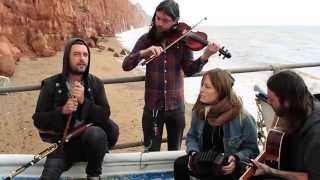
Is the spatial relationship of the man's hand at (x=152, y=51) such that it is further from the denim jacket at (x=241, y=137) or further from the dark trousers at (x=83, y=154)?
the denim jacket at (x=241, y=137)

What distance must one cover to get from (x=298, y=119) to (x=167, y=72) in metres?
1.49

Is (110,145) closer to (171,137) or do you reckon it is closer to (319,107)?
(171,137)

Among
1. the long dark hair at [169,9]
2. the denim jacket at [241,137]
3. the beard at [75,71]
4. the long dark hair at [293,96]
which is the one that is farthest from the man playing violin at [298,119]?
the beard at [75,71]

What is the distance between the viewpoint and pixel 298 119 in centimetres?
273

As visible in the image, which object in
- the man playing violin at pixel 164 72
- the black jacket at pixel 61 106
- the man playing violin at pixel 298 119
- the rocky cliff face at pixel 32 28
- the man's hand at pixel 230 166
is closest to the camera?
the man playing violin at pixel 298 119

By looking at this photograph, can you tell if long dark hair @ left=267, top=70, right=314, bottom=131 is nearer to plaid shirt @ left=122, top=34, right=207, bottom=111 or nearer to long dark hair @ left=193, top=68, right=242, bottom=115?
long dark hair @ left=193, top=68, right=242, bottom=115

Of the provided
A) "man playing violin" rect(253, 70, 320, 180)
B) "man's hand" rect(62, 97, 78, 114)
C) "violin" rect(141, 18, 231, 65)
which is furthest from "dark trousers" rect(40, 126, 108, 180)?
"man playing violin" rect(253, 70, 320, 180)

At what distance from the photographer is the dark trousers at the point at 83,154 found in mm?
3502

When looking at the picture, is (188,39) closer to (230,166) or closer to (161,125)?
(161,125)

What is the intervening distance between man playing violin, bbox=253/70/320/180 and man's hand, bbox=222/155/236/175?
43cm

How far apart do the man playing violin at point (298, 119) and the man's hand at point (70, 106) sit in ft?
4.63

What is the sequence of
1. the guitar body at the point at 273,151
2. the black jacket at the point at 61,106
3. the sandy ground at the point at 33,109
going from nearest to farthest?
the guitar body at the point at 273,151 → the black jacket at the point at 61,106 → the sandy ground at the point at 33,109

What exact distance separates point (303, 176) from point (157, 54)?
1.58m

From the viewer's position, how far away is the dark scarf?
3299 mm
